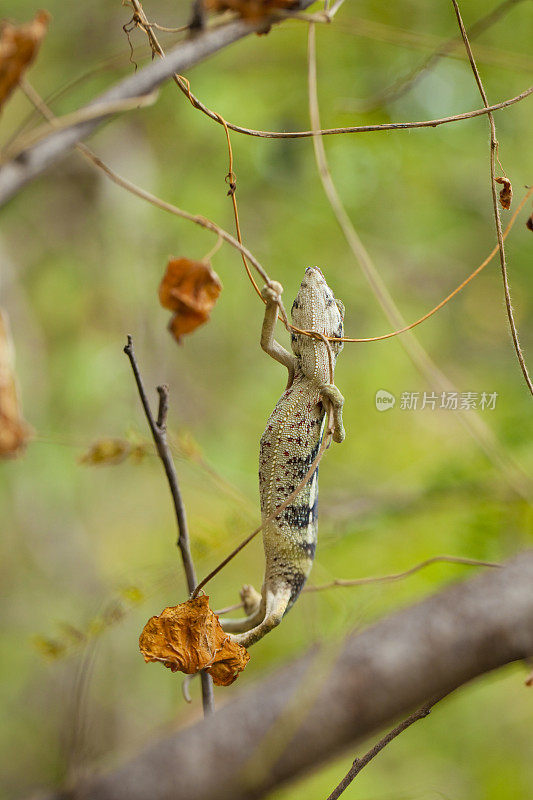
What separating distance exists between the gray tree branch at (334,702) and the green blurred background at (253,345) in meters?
1.16

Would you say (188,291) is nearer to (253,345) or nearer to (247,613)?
(247,613)

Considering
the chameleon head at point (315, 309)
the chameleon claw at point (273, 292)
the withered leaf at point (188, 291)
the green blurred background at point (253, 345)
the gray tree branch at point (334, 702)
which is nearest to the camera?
the gray tree branch at point (334, 702)

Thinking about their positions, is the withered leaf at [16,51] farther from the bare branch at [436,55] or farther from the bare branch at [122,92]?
the bare branch at [436,55]

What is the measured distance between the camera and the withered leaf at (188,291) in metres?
0.52

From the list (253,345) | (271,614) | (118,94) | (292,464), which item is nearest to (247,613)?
(271,614)

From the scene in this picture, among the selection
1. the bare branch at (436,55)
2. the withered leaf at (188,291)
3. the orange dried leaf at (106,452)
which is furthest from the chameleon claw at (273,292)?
the bare branch at (436,55)

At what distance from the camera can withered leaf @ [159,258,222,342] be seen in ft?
1.69

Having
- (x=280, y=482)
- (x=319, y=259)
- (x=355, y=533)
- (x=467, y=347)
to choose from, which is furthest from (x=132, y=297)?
(x=280, y=482)

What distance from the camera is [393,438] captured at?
2.06m

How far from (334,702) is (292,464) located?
348mm

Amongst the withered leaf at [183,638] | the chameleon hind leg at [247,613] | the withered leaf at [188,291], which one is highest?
the withered leaf at [188,291]

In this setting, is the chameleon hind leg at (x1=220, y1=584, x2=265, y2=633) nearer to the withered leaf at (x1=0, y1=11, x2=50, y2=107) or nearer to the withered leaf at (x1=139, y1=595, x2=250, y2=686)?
the withered leaf at (x1=139, y1=595, x2=250, y2=686)

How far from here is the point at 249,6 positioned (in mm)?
415

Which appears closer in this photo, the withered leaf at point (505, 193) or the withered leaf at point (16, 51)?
the withered leaf at point (16, 51)
